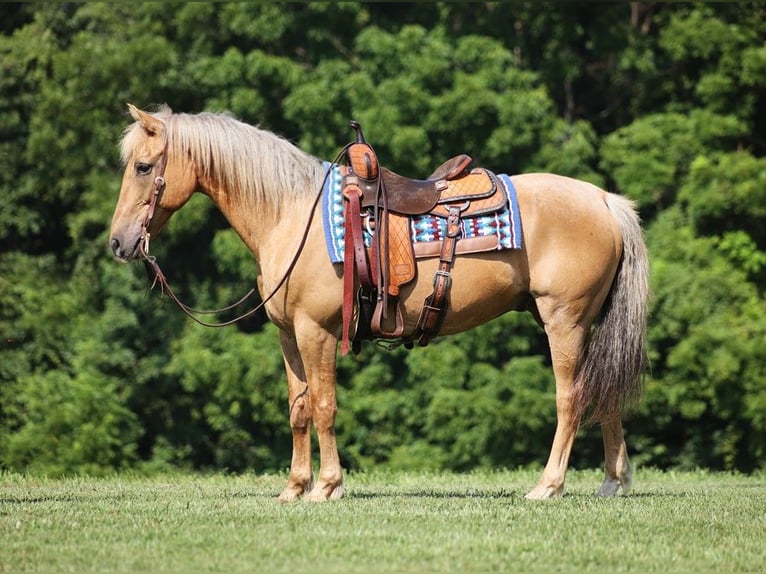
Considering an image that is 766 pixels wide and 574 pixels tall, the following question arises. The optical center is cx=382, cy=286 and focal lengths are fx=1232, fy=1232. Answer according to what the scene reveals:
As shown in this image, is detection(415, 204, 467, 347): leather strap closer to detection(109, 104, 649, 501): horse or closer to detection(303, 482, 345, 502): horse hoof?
detection(109, 104, 649, 501): horse

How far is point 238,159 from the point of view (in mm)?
7762

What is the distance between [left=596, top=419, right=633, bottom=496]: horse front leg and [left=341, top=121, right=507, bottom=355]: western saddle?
4.45 ft

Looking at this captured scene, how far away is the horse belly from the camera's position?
25.2 feet

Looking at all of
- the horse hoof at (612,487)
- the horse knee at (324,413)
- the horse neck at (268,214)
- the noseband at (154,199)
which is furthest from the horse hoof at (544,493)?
the noseband at (154,199)

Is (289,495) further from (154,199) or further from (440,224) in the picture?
(154,199)

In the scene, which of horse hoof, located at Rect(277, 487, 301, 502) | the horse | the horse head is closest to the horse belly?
the horse

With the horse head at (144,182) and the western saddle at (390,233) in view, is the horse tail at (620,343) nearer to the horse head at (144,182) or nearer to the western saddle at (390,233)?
the western saddle at (390,233)

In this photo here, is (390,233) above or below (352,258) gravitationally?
above

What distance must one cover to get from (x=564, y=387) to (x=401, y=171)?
11.1 m

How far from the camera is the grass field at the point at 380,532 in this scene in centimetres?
551

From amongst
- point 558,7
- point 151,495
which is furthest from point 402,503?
point 558,7

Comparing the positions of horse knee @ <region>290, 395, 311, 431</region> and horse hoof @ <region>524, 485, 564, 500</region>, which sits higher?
horse knee @ <region>290, 395, 311, 431</region>

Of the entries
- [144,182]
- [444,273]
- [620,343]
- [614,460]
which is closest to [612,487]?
[614,460]

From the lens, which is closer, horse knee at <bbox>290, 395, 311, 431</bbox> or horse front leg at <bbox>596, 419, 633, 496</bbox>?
horse knee at <bbox>290, 395, 311, 431</bbox>
